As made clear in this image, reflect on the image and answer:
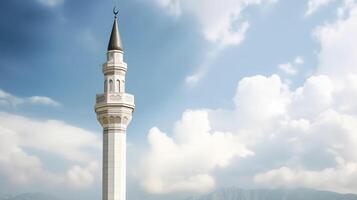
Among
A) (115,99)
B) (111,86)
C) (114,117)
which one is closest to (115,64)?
(111,86)

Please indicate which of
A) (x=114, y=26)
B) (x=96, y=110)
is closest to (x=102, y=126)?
(x=96, y=110)

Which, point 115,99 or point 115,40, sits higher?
point 115,40

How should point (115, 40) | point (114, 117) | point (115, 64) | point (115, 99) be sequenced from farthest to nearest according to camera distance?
point (115, 40), point (115, 64), point (115, 99), point (114, 117)

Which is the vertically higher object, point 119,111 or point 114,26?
point 114,26

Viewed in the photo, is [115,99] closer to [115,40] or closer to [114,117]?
[114,117]

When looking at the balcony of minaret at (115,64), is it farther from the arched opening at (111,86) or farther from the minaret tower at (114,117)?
the arched opening at (111,86)

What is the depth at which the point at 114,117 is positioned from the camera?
46.3m

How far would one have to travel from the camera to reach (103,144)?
46500 millimetres

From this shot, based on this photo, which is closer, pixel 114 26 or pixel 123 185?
pixel 123 185

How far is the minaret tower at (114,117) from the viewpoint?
149ft

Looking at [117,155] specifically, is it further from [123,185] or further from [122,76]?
[122,76]

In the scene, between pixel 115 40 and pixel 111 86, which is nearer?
pixel 111 86

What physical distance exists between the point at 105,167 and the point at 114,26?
12779mm

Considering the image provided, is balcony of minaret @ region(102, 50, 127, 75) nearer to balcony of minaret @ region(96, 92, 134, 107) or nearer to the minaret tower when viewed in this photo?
the minaret tower
